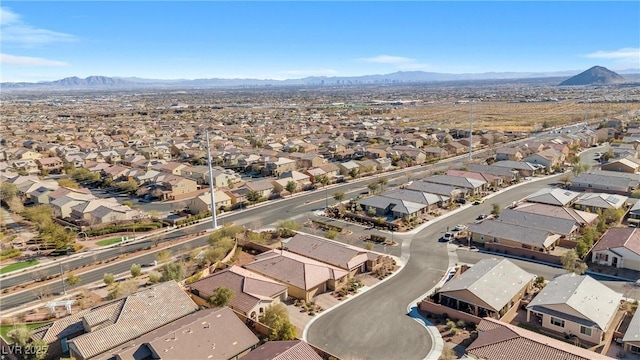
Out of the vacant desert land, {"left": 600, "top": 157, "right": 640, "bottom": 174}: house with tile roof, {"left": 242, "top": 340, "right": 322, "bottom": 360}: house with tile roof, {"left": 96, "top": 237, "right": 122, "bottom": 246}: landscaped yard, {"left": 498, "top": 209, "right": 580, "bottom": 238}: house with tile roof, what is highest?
the vacant desert land

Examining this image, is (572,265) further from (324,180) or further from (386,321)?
(324,180)

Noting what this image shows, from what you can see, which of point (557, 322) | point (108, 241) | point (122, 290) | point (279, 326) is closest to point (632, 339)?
point (557, 322)

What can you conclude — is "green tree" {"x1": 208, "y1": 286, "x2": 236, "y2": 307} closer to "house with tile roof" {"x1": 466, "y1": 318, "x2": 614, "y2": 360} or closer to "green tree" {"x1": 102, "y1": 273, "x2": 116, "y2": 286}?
"green tree" {"x1": 102, "y1": 273, "x2": 116, "y2": 286}

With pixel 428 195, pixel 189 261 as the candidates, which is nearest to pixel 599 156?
pixel 428 195

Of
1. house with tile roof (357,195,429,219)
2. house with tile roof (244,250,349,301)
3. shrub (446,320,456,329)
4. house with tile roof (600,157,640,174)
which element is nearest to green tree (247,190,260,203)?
house with tile roof (357,195,429,219)

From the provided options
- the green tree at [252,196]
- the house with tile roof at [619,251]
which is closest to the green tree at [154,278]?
the green tree at [252,196]

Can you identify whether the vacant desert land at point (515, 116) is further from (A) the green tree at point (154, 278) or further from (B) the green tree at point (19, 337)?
(B) the green tree at point (19, 337)
